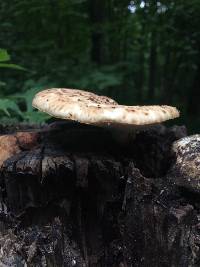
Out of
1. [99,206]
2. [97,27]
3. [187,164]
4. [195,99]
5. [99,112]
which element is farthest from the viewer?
[195,99]

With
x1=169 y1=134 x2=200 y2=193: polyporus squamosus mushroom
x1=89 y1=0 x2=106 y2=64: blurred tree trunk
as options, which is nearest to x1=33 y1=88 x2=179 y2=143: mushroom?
x1=169 y1=134 x2=200 y2=193: polyporus squamosus mushroom

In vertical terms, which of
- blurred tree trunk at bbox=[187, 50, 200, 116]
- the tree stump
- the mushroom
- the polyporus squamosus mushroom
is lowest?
blurred tree trunk at bbox=[187, 50, 200, 116]

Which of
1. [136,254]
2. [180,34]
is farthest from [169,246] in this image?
[180,34]

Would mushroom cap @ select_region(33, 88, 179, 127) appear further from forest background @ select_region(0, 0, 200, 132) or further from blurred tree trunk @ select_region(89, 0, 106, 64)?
blurred tree trunk @ select_region(89, 0, 106, 64)

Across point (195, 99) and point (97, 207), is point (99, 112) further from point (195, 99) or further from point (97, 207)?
point (195, 99)

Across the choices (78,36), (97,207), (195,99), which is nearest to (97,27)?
(78,36)
